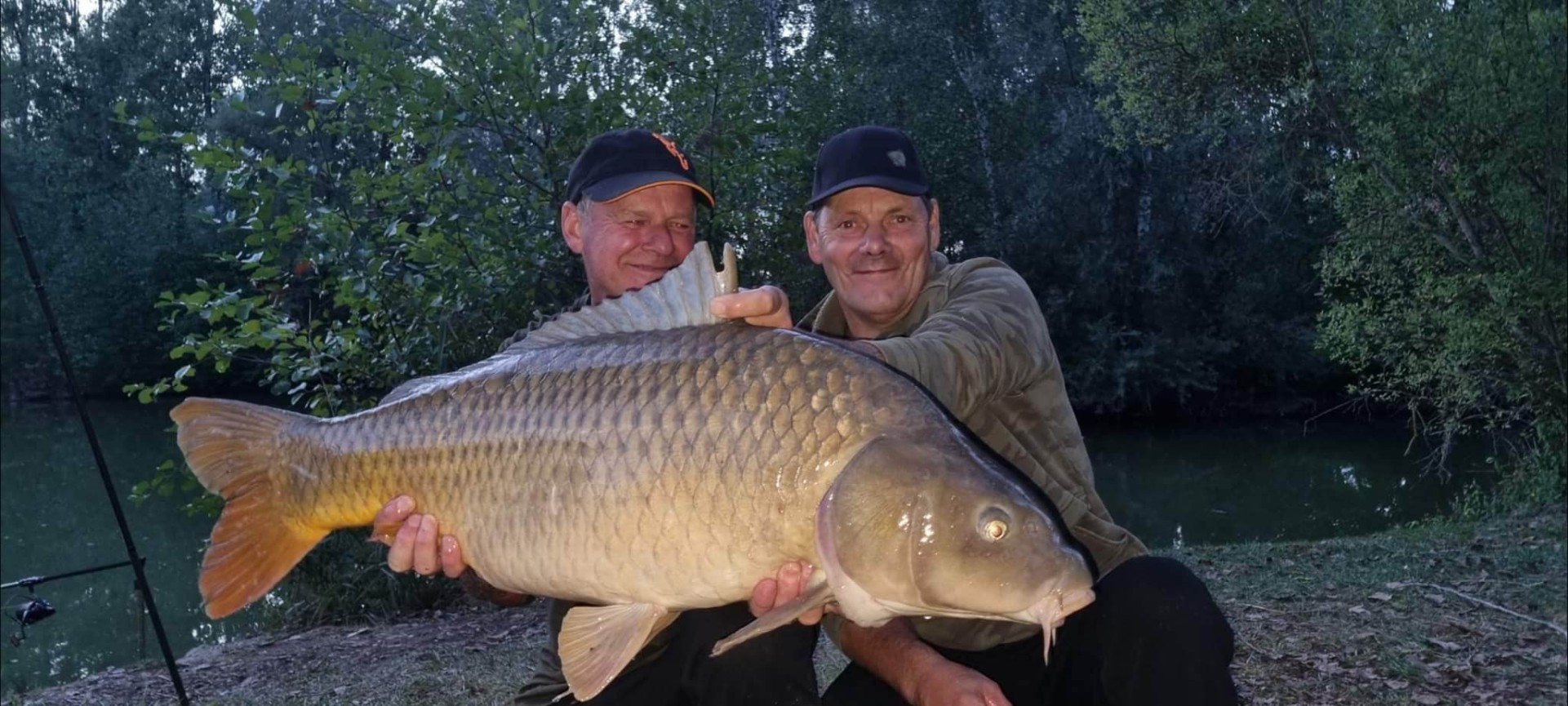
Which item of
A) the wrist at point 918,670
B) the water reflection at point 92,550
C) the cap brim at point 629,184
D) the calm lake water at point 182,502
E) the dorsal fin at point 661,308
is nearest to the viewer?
the dorsal fin at point 661,308

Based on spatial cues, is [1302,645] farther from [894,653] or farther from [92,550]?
[92,550]

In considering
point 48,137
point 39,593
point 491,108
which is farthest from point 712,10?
point 48,137

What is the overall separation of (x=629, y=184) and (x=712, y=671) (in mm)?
957

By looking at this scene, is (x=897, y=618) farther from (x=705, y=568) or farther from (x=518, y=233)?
(x=518, y=233)

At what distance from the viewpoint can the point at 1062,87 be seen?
12805mm

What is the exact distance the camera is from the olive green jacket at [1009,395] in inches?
63.6

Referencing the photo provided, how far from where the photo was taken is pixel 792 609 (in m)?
1.29

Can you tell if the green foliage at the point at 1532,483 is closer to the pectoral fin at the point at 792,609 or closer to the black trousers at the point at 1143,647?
the black trousers at the point at 1143,647

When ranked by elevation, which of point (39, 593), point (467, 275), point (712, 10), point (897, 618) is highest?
point (712, 10)

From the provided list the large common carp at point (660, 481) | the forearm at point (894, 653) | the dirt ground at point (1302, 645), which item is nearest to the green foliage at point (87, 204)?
the dirt ground at point (1302, 645)

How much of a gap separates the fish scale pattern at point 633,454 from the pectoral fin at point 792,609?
4 cm

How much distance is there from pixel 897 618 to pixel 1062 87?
11.9 meters

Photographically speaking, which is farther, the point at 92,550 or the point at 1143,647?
the point at 92,550

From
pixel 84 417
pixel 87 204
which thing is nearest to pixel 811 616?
pixel 84 417
